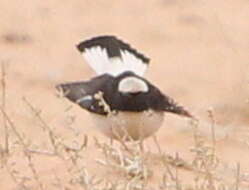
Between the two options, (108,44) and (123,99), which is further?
(108,44)

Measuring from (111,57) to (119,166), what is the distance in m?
1.72

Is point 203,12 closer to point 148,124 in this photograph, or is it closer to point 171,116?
point 171,116

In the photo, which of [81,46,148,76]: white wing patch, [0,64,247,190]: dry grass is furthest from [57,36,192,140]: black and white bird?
[0,64,247,190]: dry grass

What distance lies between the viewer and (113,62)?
655cm

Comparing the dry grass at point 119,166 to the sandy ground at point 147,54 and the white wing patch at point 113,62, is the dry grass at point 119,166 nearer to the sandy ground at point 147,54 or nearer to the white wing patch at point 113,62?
the sandy ground at point 147,54

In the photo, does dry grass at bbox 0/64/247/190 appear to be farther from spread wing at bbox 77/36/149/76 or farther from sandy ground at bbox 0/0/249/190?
spread wing at bbox 77/36/149/76

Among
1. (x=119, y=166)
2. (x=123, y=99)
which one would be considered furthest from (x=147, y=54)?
(x=119, y=166)

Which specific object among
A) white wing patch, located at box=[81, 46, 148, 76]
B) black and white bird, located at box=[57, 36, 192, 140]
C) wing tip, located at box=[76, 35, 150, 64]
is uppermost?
wing tip, located at box=[76, 35, 150, 64]

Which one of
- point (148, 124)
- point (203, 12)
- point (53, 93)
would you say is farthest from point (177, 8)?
point (148, 124)

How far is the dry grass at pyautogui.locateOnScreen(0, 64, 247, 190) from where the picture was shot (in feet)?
15.4

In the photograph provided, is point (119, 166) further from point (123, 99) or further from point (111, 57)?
point (111, 57)

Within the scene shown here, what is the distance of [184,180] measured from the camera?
5953 millimetres

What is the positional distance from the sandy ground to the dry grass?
2.7 inches

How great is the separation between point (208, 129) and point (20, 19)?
2.61 meters
